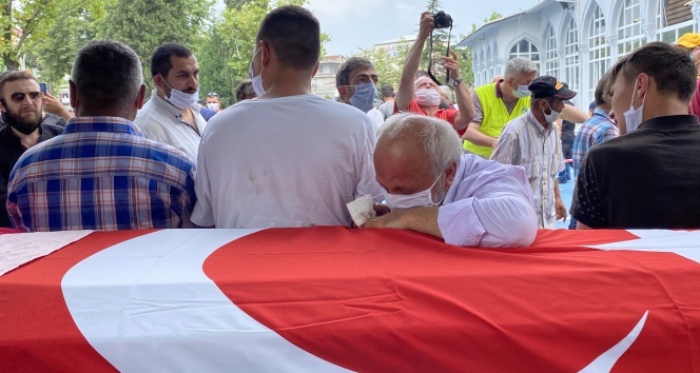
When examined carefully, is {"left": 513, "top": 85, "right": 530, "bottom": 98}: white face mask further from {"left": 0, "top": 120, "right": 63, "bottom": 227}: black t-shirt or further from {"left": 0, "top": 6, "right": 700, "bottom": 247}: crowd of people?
{"left": 0, "top": 120, "right": 63, "bottom": 227}: black t-shirt

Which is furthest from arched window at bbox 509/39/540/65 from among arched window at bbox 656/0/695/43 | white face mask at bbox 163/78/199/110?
white face mask at bbox 163/78/199/110

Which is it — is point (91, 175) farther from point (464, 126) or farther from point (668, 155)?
point (464, 126)

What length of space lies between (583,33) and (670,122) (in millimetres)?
18096

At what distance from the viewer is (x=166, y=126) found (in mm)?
3523

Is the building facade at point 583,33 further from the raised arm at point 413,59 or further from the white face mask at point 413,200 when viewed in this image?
the white face mask at point 413,200

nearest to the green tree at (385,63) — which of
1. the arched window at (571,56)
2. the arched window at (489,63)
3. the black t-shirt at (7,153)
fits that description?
the arched window at (489,63)

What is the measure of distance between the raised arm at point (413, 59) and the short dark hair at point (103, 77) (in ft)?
6.80

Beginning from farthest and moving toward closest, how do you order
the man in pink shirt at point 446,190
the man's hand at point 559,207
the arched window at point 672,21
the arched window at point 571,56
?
the arched window at point 571,56 → the arched window at point 672,21 → the man's hand at point 559,207 → the man in pink shirt at point 446,190

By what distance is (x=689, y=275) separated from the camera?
154cm

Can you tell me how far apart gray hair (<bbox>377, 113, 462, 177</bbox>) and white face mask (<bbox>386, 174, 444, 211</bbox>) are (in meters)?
0.07

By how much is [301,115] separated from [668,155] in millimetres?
1265

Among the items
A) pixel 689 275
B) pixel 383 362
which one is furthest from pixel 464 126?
pixel 383 362

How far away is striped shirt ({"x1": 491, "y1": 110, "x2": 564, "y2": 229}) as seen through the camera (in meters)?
3.90

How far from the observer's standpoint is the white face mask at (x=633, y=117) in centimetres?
228
